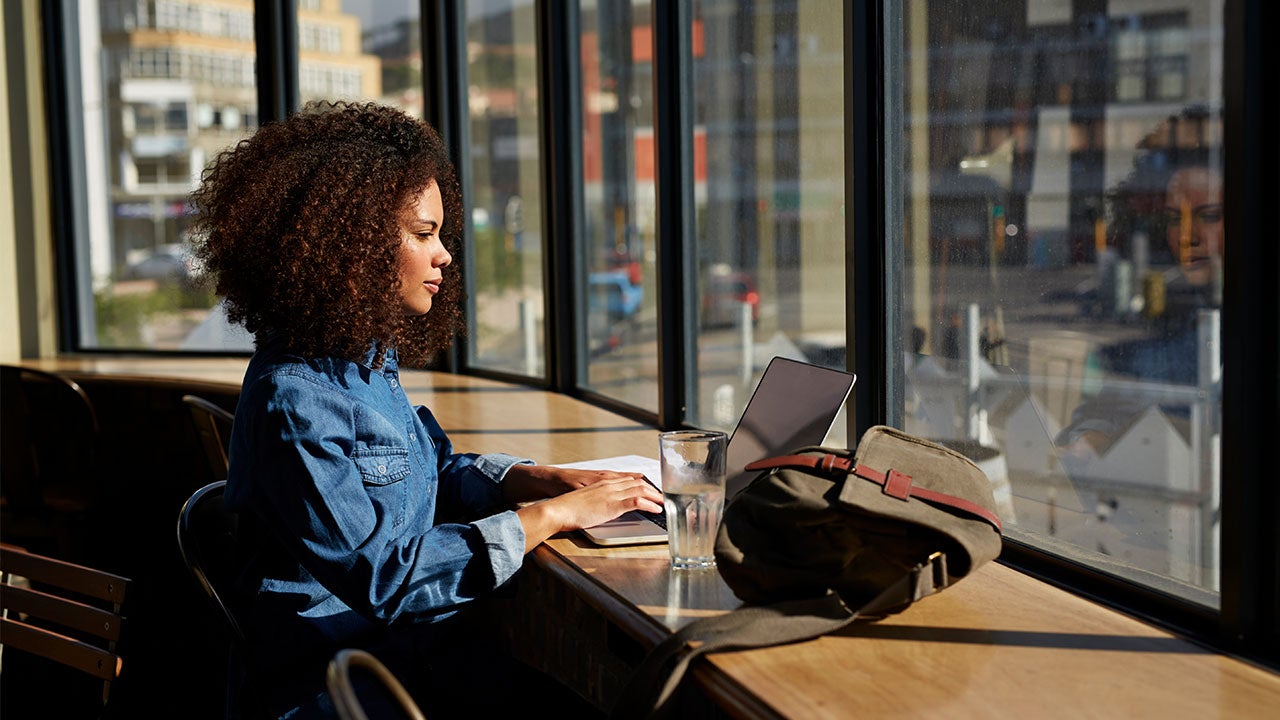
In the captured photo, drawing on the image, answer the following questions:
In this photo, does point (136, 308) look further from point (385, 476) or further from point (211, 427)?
point (385, 476)

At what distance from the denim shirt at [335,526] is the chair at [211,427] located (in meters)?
1.16

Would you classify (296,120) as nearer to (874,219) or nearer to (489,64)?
(874,219)

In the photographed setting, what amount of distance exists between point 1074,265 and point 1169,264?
21 cm

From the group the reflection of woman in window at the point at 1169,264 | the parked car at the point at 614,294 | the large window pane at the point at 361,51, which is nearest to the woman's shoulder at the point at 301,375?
the reflection of woman in window at the point at 1169,264

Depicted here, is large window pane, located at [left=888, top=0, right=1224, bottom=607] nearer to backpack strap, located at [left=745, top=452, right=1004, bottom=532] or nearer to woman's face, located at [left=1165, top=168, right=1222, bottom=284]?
woman's face, located at [left=1165, top=168, right=1222, bottom=284]

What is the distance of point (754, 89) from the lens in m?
2.81

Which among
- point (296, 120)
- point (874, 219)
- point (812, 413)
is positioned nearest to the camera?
point (812, 413)

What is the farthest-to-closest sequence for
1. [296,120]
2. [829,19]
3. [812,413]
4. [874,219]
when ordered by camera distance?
[829,19]
[874,219]
[296,120]
[812,413]

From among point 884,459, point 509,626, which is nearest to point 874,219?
point 884,459

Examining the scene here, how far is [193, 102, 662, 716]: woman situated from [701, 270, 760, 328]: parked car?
1.19 meters

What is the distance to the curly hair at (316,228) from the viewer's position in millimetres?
1529

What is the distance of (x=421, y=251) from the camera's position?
1665 millimetres

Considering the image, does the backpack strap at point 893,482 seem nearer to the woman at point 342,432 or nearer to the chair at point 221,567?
the woman at point 342,432

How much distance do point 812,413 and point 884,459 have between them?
0.28 m
